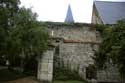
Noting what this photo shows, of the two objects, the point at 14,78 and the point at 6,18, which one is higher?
the point at 6,18

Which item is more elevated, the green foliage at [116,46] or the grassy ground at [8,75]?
the green foliage at [116,46]

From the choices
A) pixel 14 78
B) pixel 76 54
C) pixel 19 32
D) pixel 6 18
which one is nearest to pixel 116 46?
pixel 76 54

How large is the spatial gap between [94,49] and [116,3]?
10780 millimetres

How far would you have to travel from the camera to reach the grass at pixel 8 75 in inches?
821

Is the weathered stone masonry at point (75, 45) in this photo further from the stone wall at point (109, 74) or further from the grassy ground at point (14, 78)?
the grassy ground at point (14, 78)

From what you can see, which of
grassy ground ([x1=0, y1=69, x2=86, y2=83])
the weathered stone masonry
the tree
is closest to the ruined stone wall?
the weathered stone masonry

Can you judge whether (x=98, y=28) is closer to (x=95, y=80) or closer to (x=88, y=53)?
(x=88, y=53)

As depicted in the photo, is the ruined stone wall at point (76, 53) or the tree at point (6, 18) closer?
the tree at point (6, 18)

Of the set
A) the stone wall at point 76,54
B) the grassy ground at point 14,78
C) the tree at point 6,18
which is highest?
the tree at point 6,18

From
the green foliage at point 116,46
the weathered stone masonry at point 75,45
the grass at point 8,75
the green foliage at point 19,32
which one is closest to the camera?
the green foliage at point 19,32

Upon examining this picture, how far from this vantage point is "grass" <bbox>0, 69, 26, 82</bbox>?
20844 millimetres

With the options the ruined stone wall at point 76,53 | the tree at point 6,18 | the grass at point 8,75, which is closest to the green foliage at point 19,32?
the tree at point 6,18

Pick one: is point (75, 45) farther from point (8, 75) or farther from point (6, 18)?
point (6, 18)

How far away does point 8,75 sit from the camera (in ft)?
70.9
